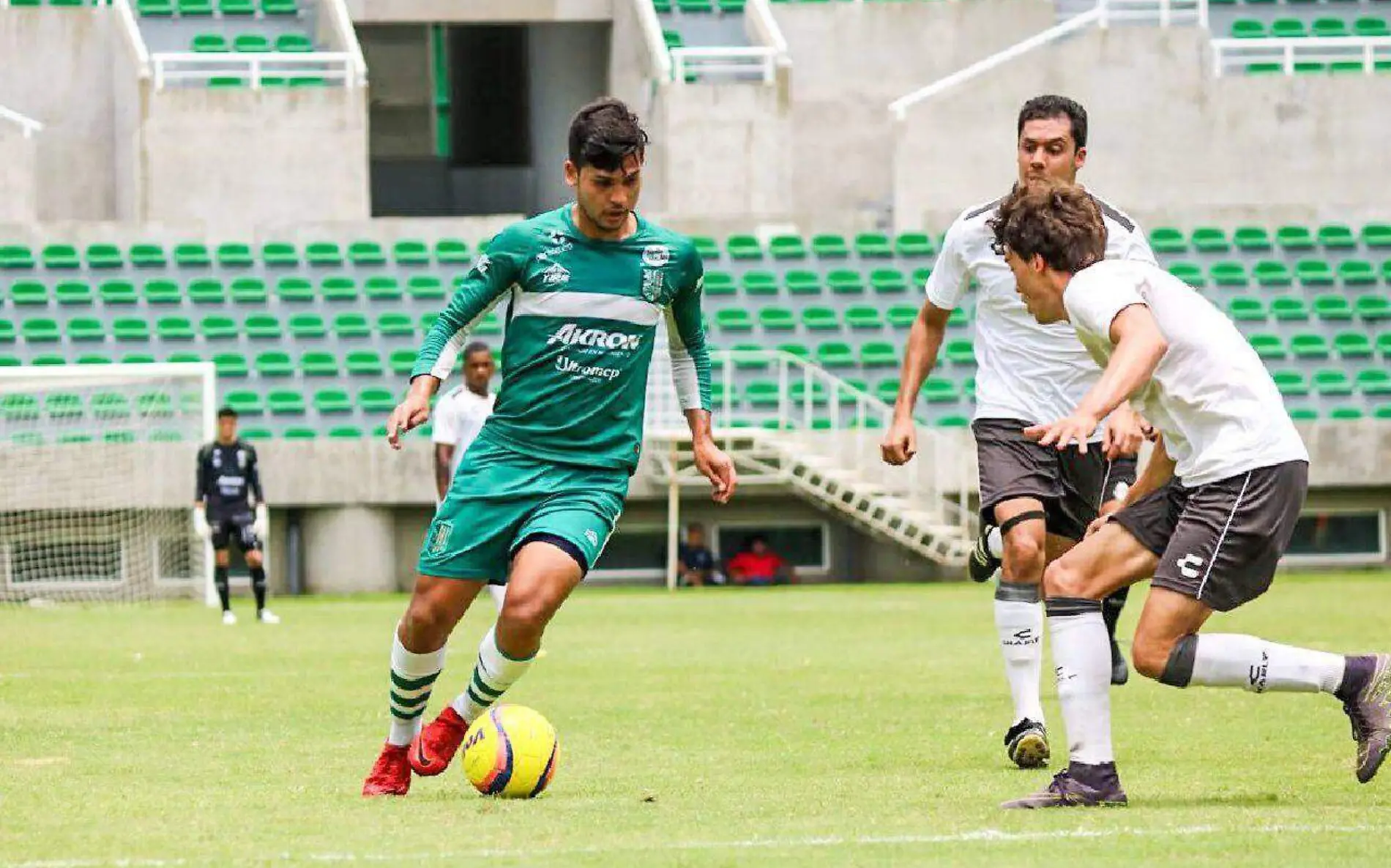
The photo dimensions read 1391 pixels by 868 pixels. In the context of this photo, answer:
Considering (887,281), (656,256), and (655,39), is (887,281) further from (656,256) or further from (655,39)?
(656,256)

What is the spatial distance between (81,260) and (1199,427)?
80.2ft

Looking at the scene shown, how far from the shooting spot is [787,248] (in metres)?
30.2

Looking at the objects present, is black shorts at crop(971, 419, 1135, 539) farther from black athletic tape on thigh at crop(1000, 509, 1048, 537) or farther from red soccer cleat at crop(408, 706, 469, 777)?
red soccer cleat at crop(408, 706, 469, 777)

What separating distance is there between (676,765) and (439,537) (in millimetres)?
1489

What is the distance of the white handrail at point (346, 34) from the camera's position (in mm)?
32625

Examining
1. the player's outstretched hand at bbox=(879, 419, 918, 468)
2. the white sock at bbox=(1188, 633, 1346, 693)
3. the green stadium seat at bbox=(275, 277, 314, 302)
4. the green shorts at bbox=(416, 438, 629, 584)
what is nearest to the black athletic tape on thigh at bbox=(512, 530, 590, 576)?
the green shorts at bbox=(416, 438, 629, 584)

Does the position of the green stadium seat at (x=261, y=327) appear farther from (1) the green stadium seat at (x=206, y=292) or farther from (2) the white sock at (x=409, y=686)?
(2) the white sock at (x=409, y=686)

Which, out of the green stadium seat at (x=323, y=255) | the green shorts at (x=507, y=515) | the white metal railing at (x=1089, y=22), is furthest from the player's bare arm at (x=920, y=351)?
the white metal railing at (x=1089, y=22)

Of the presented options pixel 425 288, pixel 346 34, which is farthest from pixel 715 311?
pixel 346 34

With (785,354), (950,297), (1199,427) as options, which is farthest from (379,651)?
(785,354)

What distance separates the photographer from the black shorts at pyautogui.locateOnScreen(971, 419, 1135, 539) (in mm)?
8789

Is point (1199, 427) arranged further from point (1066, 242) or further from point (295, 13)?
point (295, 13)

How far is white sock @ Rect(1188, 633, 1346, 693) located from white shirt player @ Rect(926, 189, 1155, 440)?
2.12m

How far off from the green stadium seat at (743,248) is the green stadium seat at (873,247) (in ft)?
4.12
